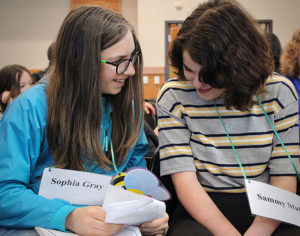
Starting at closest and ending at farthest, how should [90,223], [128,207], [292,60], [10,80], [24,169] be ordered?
1. [128,207]
2. [90,223]
3. [24,169]
4. [292,60]
5. [10,80]

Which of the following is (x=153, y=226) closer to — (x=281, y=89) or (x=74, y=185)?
(x=74, y=185)

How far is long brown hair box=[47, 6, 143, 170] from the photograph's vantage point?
3.84ft

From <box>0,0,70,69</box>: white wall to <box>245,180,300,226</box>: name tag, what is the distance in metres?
5.51

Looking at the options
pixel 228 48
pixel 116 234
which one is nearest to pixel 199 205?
pixel 116 234

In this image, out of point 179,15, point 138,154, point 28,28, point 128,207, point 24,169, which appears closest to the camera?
point 128,207

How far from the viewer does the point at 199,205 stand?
1.13 m

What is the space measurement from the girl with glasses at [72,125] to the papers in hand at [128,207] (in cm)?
13

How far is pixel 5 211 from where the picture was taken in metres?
1.01

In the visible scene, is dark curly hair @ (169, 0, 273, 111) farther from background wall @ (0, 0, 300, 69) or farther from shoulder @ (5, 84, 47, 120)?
background wall @ (0, 0, 300, 69)

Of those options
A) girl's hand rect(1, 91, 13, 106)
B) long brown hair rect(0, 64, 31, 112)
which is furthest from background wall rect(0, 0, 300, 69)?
girl's hand rect(1, 91, 13, 106)

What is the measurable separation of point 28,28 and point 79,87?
5.32m

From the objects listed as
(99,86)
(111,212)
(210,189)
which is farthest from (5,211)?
(210,189)

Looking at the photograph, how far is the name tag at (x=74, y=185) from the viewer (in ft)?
3.61

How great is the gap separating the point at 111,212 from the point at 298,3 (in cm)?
559
